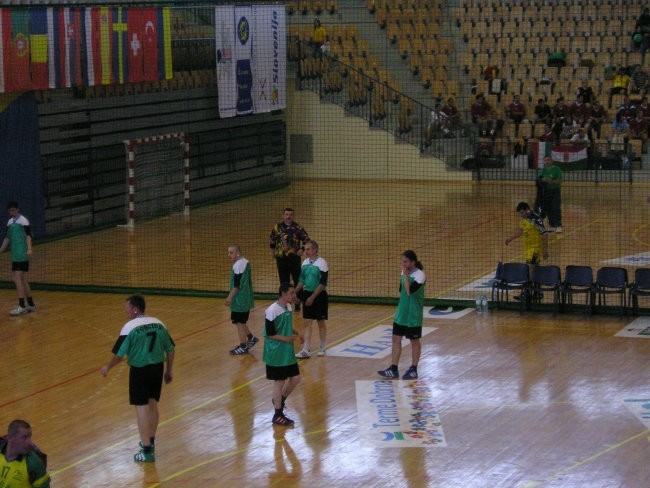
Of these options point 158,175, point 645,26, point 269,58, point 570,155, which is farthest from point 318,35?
point 645,26

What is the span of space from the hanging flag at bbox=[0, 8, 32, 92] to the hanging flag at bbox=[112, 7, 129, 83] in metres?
2.65

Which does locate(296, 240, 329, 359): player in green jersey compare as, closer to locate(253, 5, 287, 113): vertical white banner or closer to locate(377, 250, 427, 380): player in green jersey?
locate(377, 250, 427, 380): player in green jersey

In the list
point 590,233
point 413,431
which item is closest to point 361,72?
point 590,233

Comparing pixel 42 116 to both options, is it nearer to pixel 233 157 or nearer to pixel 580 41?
pixel 233 157

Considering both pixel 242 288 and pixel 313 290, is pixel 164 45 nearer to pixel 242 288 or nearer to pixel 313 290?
pixel 242 288

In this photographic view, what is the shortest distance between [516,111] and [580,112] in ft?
6.67

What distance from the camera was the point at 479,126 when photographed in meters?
38.8

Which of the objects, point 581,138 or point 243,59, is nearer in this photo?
point 243,59

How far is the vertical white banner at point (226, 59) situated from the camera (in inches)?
1270

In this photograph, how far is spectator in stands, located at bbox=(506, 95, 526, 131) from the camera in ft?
127

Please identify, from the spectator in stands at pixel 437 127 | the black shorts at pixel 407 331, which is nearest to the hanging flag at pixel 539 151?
the spectator in stands at pixel 437 127

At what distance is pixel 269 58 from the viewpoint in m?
34.6

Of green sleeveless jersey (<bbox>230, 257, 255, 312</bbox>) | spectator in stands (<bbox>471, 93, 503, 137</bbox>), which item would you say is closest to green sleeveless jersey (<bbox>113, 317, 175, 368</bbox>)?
green sleeveless jersey (<bbox>230, 257, 255, 312</bbox>)

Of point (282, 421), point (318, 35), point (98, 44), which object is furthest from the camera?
point (318, 35)
